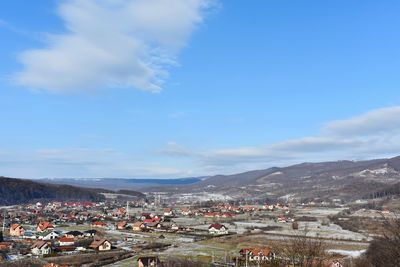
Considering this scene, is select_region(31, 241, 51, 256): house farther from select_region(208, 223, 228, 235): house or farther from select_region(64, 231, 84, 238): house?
select_region(208, 223, 228, 235): house

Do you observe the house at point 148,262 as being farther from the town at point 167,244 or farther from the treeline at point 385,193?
the treeline at point 385,193

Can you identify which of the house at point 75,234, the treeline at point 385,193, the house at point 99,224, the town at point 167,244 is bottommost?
the town at point 167,244

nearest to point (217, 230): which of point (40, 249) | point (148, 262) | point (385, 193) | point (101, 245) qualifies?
point (101, 245)

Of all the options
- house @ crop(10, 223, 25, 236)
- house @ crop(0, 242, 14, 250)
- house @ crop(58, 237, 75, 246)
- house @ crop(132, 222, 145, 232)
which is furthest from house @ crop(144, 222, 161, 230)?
house @ crop(0, 242, 14, 250)

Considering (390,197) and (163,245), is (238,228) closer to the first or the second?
(163,245)

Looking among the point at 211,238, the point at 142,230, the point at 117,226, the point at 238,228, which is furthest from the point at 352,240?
the point at 117,226

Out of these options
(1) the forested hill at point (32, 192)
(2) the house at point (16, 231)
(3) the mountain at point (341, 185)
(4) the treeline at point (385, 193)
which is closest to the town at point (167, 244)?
(2) the house at point (16, 231)

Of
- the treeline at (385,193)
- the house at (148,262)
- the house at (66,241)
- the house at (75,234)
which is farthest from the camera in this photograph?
the treeline at (385,193)

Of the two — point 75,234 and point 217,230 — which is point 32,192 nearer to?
point 75,234
